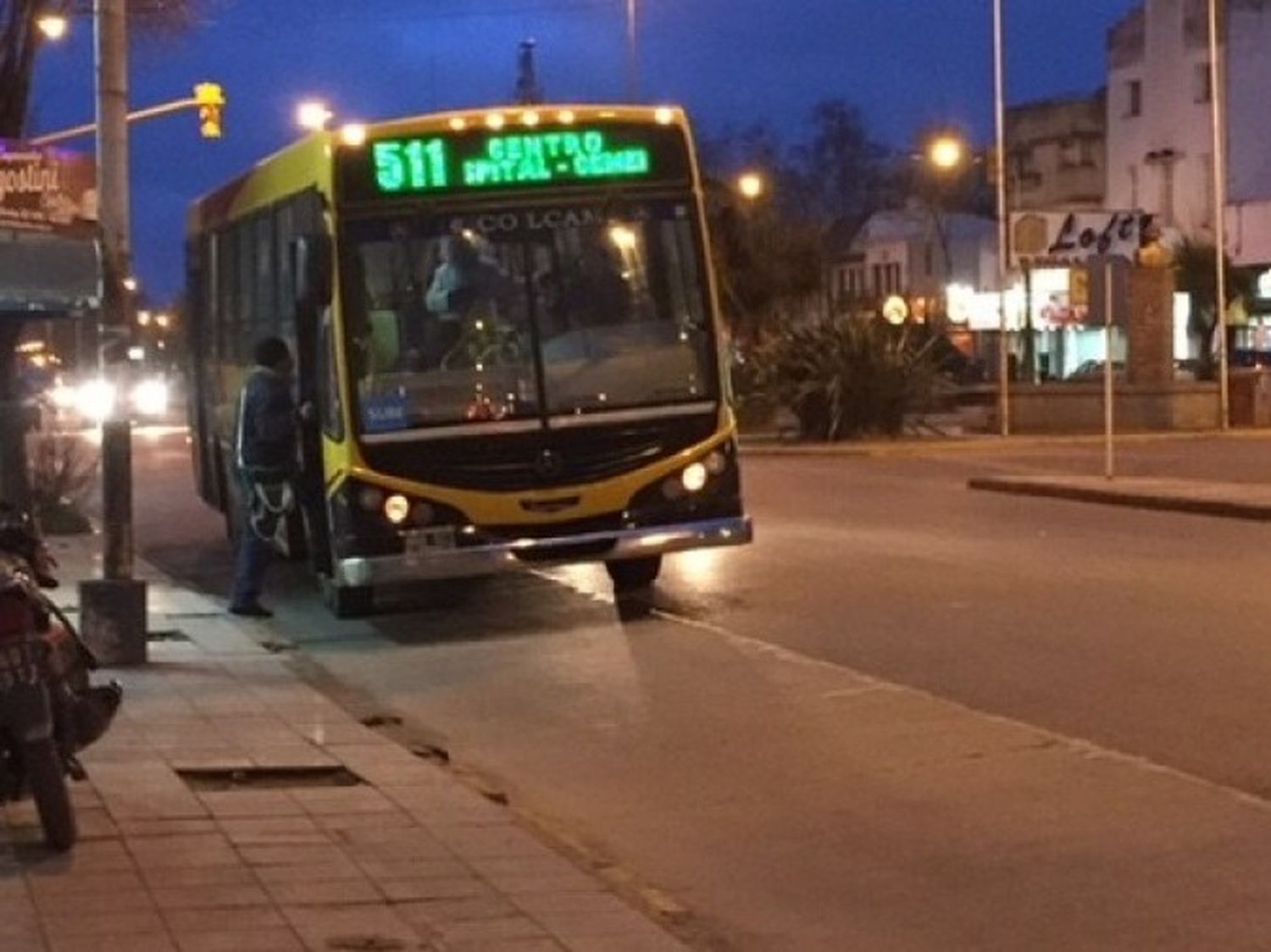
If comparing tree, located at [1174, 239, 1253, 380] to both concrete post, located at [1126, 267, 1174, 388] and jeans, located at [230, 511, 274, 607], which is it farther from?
jeans, located at [230, 511, 274, 607]

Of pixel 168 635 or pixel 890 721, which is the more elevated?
pixel 168 635

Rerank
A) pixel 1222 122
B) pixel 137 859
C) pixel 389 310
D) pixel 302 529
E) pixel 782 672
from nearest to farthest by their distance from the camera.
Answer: pixel 137 859 < pixel 782 672 < pixel 389 310 < pixel 302 529 < pixel 1222 122

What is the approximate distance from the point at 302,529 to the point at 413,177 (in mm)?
3640

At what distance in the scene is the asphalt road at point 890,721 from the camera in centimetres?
→ 866

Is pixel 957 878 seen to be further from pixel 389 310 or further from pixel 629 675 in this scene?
pixel 389 310

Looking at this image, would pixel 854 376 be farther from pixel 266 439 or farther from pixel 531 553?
pixel 531 553

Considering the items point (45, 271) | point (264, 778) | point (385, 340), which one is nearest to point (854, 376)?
point (45, 271)

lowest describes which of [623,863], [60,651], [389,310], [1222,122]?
[623,863]

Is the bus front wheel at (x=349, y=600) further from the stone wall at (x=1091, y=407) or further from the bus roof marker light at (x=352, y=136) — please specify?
the stone wall at (x=1091, y=407)

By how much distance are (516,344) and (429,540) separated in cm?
139

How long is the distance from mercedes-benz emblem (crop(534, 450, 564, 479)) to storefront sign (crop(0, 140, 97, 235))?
129 inches

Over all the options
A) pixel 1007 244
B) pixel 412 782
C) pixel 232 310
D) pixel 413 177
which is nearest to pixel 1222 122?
pixel 1007 244

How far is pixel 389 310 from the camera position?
1609 cm

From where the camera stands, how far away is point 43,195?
16.5m
